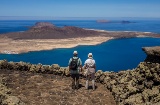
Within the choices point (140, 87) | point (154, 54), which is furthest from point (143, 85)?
point (154, 54)

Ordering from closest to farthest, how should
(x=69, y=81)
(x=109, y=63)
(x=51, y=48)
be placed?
(x=69, y=81)
(x=109, y=63)
(x=51, y=48)

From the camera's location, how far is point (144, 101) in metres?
12.8

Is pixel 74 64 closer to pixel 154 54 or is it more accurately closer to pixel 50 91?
pixel 50 91

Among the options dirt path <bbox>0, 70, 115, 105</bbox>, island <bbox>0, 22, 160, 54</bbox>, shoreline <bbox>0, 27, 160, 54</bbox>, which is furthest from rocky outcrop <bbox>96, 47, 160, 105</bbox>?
island <bbox>0, 22, 160, 54</bbox>

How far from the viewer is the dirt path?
49.8 ft

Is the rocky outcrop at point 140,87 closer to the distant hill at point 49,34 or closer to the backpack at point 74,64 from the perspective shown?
the backpack at point 74,64

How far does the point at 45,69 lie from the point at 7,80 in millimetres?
3296

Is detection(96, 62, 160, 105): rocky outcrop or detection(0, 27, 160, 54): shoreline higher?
detection(96, 62, 160, 105): rocky outcrop

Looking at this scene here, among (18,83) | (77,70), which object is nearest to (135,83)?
(77,70)

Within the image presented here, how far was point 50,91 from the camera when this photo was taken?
16.8 meters

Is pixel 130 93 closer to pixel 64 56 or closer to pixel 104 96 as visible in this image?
pixel 104 96

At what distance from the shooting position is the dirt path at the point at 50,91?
1517 centimetres

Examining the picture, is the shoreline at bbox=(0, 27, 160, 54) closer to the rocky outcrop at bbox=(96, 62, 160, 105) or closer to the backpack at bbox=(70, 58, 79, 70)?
the backpack at bbox=(70, 58, 79, 70)

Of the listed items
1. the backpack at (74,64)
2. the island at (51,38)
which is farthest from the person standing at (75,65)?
the island at (51,38)
